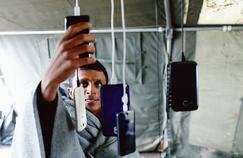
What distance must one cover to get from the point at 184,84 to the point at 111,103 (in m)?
0.24

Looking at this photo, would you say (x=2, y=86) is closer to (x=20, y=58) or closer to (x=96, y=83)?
(x=20, y=58)

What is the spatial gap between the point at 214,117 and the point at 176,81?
217 centimetres

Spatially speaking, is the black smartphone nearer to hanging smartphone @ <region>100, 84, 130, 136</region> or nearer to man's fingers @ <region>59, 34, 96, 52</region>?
hanging smartphone @ <region>100, 84, 130, 136</region>

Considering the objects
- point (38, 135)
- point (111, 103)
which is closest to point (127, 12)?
point (111, 103)

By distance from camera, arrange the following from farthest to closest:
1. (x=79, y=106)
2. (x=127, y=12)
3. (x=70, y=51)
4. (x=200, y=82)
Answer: (x=200, y=82), (x=127, y=12), (x=79, y=106), (x=70, y=51)

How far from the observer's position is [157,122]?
3.16 m

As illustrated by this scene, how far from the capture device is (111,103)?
2.00ft

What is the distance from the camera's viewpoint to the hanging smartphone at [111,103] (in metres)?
Result: 0.60

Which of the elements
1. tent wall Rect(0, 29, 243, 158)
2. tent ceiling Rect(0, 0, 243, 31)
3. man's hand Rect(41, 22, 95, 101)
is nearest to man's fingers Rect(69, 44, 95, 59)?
man's hand Rect(41, 22, 95, 101)

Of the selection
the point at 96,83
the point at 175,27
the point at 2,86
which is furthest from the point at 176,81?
the point at 2,86

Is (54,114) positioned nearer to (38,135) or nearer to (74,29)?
(38,135)

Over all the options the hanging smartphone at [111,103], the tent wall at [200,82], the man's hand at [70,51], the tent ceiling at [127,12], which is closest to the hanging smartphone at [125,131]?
the hanging smartphone at [111,103]

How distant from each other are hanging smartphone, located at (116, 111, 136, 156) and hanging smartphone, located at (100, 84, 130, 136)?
1.9 inches

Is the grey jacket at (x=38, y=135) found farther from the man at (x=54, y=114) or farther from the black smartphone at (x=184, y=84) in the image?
A: the black smartphone at (x=184, y=84)
